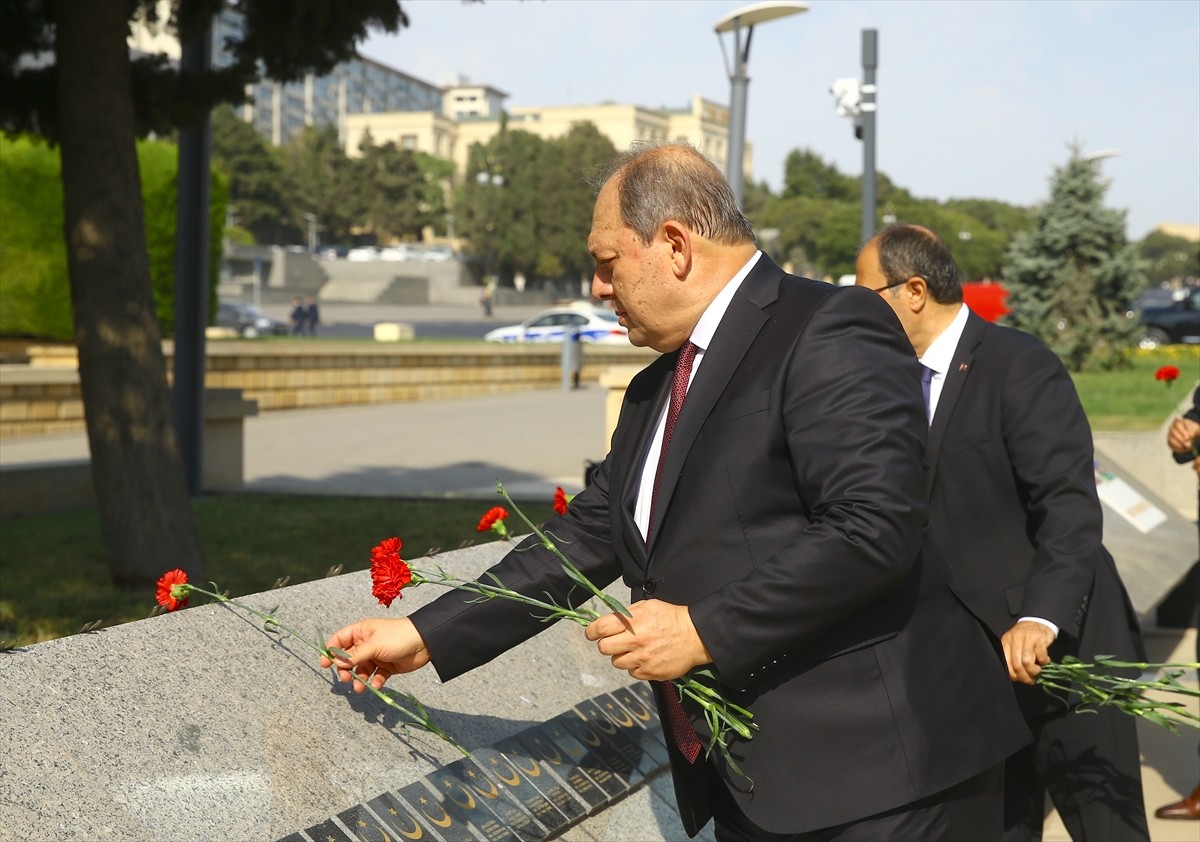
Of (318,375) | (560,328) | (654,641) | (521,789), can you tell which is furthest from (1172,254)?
(654,641)

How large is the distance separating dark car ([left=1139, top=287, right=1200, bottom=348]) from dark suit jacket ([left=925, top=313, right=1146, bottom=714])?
34691 millimetres

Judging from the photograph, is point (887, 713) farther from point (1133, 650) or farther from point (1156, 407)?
point (1156, 407)

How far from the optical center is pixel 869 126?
12531 millimetres

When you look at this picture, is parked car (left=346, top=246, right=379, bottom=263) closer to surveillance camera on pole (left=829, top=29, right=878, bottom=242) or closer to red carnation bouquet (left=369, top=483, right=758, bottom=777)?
surveillance camera on pole (left=829, top=29, right=878, bottom=242)

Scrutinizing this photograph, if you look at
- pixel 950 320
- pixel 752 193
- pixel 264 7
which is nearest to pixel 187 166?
pixel 264 7

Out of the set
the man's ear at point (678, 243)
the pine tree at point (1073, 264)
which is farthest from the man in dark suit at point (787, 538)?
the pine tree at point (1073, 264)

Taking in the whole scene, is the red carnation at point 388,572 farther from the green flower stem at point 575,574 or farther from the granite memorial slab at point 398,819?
the granite memorial slab at point 398,819

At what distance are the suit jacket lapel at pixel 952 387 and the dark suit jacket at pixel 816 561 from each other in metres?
1.02

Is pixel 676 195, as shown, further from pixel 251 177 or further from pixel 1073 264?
pixel 251 177

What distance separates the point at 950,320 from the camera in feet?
11.7

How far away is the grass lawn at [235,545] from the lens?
21.4 feet

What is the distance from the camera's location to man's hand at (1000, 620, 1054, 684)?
2963mm

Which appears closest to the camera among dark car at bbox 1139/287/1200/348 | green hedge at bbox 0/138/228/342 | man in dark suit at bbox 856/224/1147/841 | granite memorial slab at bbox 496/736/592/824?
man in dark suit at bbox 856/224/1147/841

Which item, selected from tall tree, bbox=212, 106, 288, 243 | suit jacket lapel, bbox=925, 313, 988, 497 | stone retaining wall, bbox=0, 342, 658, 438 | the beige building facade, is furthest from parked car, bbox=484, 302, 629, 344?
the beige building facade
